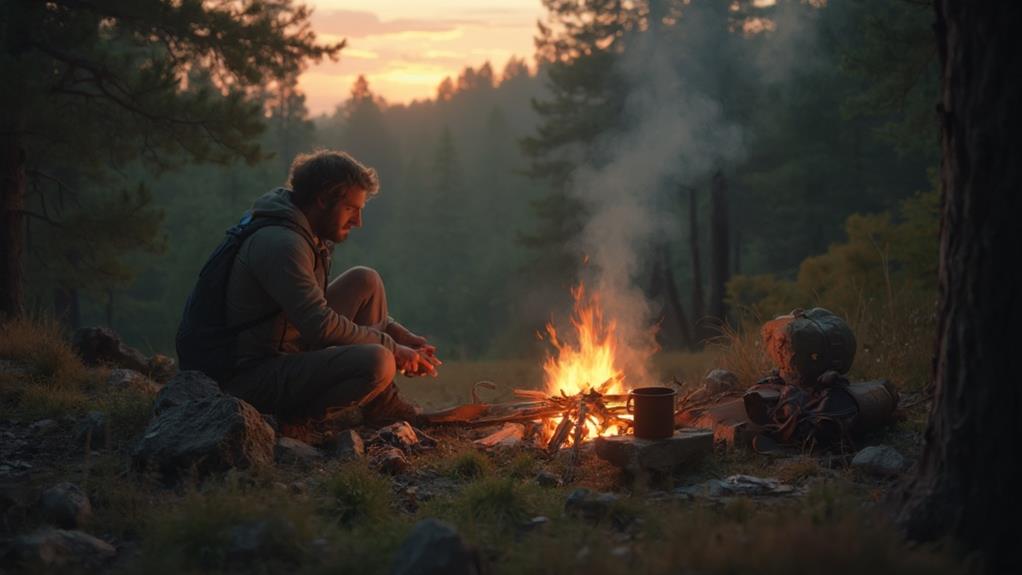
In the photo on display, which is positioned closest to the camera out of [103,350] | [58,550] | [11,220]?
[58,550]

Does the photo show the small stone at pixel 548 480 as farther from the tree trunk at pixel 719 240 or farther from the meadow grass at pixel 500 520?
the tree trunk at pixel 719 240

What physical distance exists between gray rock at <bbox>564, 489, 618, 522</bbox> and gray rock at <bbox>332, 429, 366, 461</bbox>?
148 cm

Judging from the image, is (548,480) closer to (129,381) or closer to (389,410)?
(389,410)

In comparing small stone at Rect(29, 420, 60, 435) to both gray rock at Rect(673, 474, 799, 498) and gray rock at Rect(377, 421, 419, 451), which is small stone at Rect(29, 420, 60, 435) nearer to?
gray rock at Rect(377, 421, 419, 451)

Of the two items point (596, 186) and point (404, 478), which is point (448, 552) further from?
point (596, 186)

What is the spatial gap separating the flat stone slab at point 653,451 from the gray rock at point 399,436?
1315 millimetres

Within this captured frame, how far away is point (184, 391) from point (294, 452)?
0.76 meters

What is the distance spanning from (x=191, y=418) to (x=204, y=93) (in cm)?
662

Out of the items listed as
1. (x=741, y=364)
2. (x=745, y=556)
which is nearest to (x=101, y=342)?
(x=741, y=364)

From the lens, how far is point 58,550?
3.52 metres

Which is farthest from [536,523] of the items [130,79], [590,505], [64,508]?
[130,79]

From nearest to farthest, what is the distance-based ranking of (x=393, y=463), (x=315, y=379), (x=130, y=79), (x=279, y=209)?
(x=393, y=463)
(x=279, y=209)
(x=315, y=379)
(x=130, y=79)

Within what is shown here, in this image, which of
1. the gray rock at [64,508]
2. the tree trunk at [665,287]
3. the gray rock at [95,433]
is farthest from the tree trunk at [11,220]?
the tree trunk at [665,287]

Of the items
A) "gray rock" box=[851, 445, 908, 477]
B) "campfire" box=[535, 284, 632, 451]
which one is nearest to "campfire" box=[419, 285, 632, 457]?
"campfire" box=[535, 284, 632, 451]
